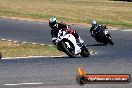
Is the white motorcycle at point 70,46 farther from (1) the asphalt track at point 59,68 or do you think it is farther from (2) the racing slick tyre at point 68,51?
(1) the asphalt track at point 59,68

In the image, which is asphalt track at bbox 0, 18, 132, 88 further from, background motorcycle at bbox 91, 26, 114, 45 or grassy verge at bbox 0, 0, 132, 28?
grassy verge at bbox 0, 0, 132, 28

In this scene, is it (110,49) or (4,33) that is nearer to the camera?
(110,49)

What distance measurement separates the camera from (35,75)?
514 inches

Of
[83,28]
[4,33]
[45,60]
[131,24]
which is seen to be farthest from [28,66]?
[131,24]

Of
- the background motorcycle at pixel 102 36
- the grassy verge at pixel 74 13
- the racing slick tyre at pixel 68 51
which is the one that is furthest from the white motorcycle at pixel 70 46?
the grassy verge at pixel 74 13

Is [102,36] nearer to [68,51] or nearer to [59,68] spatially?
[68,51]

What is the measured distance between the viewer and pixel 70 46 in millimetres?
18469

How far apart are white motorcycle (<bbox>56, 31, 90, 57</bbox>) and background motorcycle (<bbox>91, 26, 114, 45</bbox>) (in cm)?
606

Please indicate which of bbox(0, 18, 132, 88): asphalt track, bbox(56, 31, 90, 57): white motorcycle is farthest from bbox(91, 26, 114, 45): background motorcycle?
bbox(56, 31, 90, 57): white motorcycle

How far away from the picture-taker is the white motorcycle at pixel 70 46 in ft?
59.8

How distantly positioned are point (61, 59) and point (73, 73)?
376 centimetres

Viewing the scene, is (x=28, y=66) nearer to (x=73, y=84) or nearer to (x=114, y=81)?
(x=73, y=84)

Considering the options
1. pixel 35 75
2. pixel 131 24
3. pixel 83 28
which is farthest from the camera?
pixel 131 24

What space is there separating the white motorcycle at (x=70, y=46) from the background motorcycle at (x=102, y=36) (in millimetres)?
6056
